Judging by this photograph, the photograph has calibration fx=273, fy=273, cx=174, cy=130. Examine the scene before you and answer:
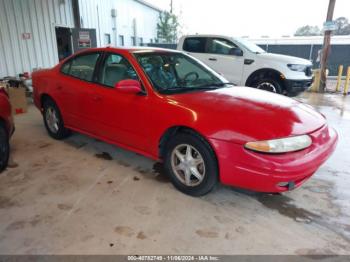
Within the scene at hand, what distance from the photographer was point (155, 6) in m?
20.6

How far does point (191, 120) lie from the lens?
8.25 feet

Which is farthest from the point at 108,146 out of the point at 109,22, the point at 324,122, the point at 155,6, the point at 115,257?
the point at 155,6

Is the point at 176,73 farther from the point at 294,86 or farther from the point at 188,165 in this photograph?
the point at 294,86

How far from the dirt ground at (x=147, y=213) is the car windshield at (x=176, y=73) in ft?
3.45

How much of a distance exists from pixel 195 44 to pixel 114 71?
15.0ft

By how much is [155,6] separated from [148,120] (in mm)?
Result: 20068

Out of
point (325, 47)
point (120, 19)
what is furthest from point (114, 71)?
point (120, 19)

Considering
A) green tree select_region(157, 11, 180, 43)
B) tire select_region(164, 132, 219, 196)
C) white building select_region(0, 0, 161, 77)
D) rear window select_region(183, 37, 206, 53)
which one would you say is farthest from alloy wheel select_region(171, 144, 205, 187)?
green tree select_region(157, 11, 180, 43)

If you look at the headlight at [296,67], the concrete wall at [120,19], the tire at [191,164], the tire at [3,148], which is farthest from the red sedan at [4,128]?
the concrete wall at [120,19]

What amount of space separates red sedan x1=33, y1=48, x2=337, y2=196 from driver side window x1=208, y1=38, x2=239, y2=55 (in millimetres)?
3722

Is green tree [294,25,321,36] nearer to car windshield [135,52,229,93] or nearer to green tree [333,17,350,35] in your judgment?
green tree [333,17,350,35]

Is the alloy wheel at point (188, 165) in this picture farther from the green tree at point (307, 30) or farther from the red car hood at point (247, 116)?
the green tree at point (307, 30)

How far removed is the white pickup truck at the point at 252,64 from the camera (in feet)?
21.3

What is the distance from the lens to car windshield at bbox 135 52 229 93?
301cm
